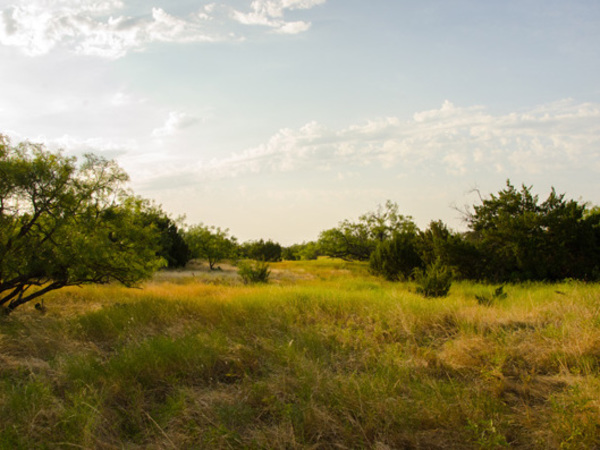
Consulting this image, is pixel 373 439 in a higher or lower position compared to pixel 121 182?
lower

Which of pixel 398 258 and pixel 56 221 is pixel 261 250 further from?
pixel 56 221

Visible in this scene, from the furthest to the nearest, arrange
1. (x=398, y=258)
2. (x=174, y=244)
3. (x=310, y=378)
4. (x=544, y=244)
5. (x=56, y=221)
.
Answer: (x=174, y=244) < (x=398, y=258) < (x=544, y=244) < (x=56, y=221) < (x=310, y=378)

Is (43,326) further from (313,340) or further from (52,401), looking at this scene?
(313,340)

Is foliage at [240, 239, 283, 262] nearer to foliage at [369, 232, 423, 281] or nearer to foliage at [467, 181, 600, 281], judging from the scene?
foliage at [369, 232, 423, 281]

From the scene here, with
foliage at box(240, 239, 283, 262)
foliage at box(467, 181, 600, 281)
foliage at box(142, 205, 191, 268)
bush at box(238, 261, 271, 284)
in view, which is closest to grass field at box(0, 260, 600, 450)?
foliage at box(467, 181, 600, 281)

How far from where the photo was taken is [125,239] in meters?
11.4

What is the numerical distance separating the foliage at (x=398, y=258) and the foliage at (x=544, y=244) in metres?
4.39

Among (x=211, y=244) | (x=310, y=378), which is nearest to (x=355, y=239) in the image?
(x=211, y=244)

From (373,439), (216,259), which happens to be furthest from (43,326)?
(216,259)

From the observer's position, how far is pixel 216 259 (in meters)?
34.4

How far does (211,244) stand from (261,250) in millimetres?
18425

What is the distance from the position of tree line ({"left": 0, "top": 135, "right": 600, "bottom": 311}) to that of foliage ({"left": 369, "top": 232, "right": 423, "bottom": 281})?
0.05 m

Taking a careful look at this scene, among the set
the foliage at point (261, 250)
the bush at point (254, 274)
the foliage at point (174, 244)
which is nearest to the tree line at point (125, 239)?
the bush at point (254, 274)

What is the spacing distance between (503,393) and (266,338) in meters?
3.89
